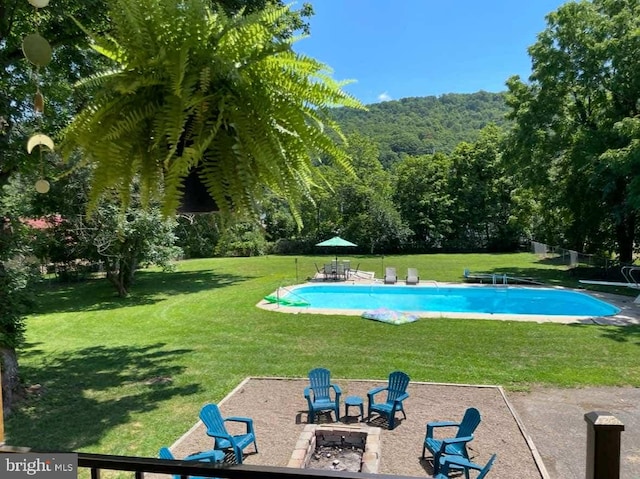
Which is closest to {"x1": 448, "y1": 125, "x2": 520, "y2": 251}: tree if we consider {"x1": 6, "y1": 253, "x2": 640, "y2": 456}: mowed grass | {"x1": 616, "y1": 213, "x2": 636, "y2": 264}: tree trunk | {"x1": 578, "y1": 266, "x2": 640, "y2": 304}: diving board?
{"x1": 616, "y1": 213, "x2": 636, "y2": 264}: tree trunk

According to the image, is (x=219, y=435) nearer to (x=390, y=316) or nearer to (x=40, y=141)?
(x=40, y=141)

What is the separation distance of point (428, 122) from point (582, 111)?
36.1 metres

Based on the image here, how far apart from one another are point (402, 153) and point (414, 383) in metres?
39.8

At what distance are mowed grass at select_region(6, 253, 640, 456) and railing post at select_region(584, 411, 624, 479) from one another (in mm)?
3746

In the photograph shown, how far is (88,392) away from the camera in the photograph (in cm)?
621

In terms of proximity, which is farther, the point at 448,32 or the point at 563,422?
the point at 448,32

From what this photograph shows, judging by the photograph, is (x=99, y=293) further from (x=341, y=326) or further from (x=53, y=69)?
(x=53, y=69)

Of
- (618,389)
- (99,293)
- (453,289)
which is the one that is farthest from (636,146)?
(99,293)

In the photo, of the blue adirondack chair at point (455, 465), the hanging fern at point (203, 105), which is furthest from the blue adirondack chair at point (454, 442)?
the hanging fern at point (203, 105)

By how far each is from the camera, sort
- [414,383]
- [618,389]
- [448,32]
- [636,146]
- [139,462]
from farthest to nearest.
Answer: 1. [448,32]
2. [636,146]
3. [414,383]
4. [618,389]
5. [139,462]

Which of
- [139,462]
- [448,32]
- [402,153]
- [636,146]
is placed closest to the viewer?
[139,462]

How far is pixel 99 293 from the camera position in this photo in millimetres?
15320

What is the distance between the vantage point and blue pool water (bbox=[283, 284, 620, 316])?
13.0 m

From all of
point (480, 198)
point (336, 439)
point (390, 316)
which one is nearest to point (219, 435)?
point (336, 439)
